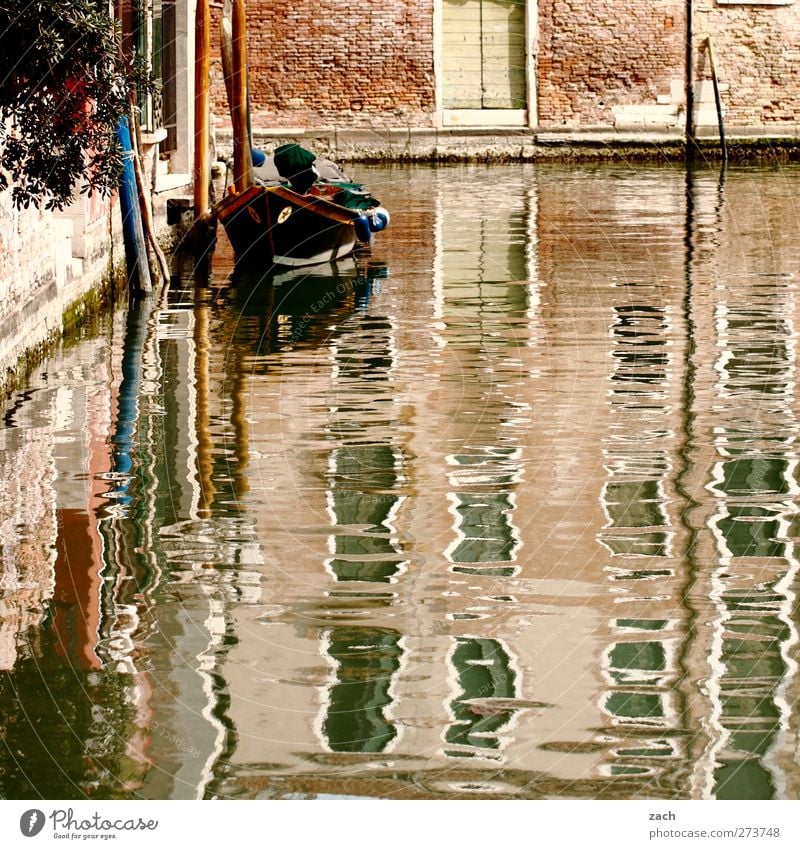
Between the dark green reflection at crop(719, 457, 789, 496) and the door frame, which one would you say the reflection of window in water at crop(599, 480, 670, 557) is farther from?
the door frame

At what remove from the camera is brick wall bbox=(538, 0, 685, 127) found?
1059 inches

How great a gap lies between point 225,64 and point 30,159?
11.9m

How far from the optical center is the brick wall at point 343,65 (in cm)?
2638

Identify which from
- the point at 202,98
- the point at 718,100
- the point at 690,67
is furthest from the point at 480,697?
the point at 690,67

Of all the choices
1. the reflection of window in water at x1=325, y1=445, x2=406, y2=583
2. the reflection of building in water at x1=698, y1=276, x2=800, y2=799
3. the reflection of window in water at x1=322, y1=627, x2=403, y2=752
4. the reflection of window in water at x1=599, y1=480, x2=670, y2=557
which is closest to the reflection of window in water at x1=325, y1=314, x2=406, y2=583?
the reflection of window in water at x1=325, y1=445, x2=406, y2=583

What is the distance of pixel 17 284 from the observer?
8.90 m

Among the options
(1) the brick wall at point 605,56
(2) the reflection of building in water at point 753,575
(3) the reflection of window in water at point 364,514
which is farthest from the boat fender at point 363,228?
(1) the brick wall at point 605,56

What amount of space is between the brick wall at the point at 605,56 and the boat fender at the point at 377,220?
11.0m

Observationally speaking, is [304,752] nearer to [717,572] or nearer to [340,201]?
[717,572]

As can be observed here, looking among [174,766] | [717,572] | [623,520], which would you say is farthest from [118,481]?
[174,766]

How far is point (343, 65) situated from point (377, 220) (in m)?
10.9

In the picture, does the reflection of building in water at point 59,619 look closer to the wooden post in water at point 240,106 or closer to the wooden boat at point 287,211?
the wooden boat at point 287,211

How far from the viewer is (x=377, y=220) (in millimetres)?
16219

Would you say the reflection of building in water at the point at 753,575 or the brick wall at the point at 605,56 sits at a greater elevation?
the brick wall at the point at 605,56
